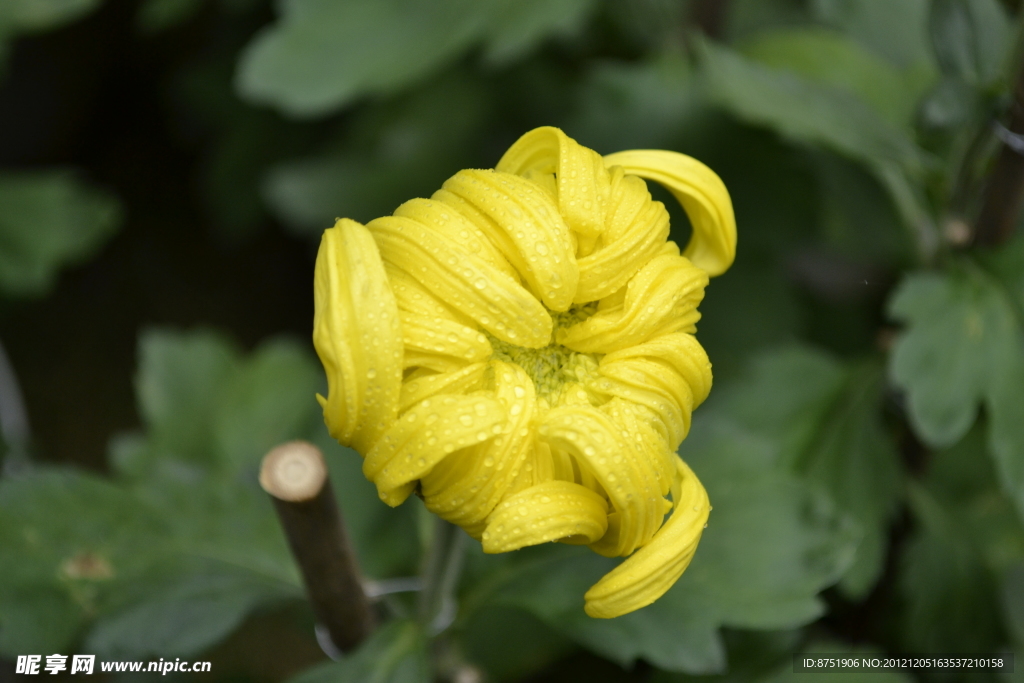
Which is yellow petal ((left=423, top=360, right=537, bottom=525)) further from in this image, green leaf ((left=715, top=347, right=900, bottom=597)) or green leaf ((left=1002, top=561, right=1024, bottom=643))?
green leaf ((left=1002, top=561, right=1024, bottom=643))

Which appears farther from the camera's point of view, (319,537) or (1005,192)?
(1005,192)

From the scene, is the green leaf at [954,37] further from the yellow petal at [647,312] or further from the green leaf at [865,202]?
the yellow petal at [647,312]

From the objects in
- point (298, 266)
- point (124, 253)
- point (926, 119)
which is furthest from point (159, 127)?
point (926, 119)

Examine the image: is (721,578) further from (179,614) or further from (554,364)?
(179,614)

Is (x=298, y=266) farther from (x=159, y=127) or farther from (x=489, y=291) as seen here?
(x=489, y=291)

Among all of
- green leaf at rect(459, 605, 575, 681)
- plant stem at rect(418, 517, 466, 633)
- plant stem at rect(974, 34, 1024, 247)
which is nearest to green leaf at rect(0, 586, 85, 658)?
plant stem at rect(418, 517, 466, 633)

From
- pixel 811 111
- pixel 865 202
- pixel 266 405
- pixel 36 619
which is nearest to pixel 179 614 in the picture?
pixel 36 619

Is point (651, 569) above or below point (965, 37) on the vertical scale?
below

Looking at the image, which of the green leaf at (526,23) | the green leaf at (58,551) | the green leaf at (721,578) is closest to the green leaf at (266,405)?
Answer: the green leaf at (58,551)
